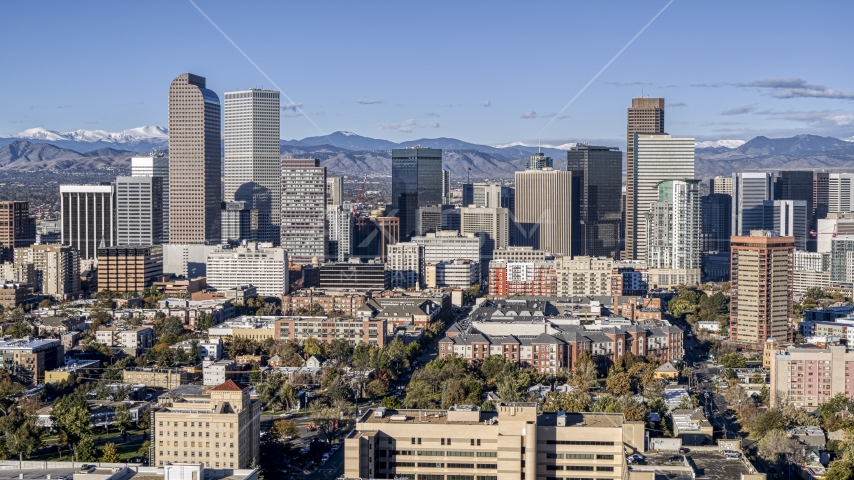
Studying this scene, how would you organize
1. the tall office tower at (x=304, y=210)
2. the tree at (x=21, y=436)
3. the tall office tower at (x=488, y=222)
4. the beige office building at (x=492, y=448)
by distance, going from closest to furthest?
1. the beige office building at (x=492, y=448)
2. the tree at (x=21, y=436)
3. the tall office tower at (x=304, y=210)
4. the tall office tower at (x=488, y=222)

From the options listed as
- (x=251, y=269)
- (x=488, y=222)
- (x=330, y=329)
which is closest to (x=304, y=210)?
(x=251, y=269)

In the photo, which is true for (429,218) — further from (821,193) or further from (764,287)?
(764,287)

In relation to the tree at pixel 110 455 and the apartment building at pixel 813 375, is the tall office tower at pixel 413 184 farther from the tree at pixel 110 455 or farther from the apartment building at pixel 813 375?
the tree at pixel 110 455

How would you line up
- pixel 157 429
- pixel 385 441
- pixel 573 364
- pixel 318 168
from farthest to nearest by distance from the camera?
pixel 318 168, pixel 573 364, pixel 157 429, pixel 385 441

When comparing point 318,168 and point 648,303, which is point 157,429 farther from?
point 318,168

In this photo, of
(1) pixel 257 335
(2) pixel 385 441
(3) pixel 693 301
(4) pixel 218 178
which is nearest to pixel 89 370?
(1) pixel 257 335

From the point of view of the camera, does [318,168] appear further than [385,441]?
Yes

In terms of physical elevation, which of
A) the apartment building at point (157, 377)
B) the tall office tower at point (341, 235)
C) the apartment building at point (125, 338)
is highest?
the tall office tower at point (341, 235)

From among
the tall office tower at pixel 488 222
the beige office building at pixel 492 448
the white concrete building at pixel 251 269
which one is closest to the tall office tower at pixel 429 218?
the tall office tower at pixel 488 222
